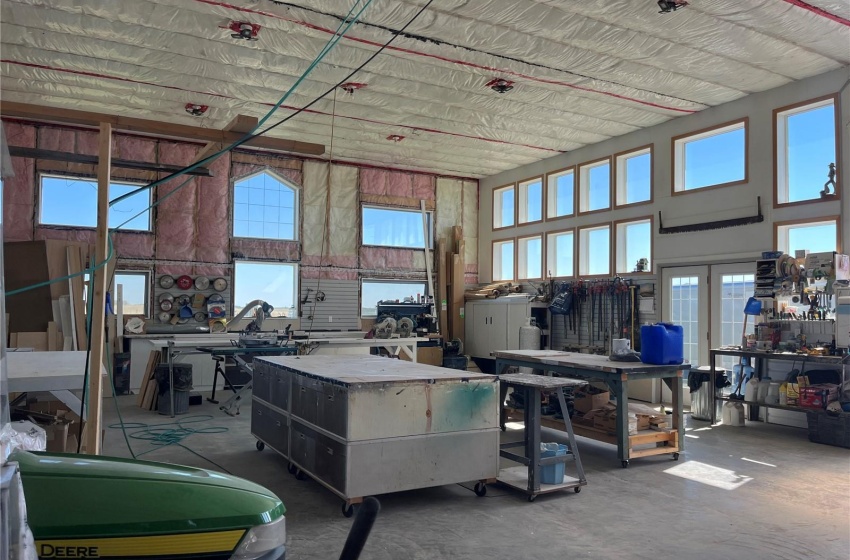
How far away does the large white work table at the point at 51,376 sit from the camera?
3.36 m

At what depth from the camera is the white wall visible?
6.96 metres

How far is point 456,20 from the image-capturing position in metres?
6.02

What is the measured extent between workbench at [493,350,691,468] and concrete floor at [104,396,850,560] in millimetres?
179

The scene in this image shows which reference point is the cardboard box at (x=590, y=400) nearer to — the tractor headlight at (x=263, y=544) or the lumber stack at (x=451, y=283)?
the tractor headlight at (x=263, y=544)

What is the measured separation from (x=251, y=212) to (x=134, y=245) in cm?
200

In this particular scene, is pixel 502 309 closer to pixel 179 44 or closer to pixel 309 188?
pixel 309 188

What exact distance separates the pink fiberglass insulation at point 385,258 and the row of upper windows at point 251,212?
136mm

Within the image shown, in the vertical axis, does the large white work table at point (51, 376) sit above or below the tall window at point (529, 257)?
below

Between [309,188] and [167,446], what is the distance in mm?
6212

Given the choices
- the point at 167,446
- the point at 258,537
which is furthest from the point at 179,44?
the point at 258,537

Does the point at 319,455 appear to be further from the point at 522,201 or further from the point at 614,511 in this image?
the point at 522,201

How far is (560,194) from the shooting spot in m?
11.1

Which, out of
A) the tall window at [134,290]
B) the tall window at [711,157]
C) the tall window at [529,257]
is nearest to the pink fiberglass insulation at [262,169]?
the tall window at [134,290]

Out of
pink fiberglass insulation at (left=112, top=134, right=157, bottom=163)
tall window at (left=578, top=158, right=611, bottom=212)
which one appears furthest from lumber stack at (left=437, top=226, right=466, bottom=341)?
pink fiberglass insulation at (left=112, top=134, right=157, bottom=163)
